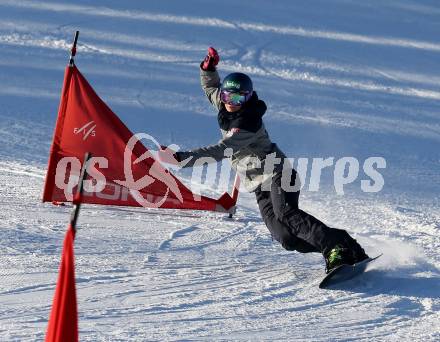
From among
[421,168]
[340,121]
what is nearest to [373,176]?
[421,168]

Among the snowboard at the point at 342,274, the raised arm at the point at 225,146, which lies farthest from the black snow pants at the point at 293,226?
the raised arm at the point at 225,146

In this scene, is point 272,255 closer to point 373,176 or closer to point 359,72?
point 373,176

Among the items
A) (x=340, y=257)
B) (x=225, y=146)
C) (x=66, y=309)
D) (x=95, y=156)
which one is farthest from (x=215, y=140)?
(x=66, y=309)

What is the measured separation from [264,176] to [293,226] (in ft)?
1.44

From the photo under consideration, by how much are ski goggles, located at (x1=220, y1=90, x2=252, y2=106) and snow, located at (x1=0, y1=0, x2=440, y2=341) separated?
1.11 meters

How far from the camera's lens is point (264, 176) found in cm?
664

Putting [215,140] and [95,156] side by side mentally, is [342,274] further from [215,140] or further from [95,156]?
[215,140]

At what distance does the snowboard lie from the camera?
6.08 metres

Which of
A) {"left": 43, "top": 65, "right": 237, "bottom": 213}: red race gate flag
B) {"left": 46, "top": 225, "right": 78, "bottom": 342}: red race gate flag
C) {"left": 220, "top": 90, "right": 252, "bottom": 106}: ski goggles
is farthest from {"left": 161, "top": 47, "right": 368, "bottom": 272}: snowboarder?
{"left": 46, "top": 225, "right": 78, "bottom": 342}: red race gate flag

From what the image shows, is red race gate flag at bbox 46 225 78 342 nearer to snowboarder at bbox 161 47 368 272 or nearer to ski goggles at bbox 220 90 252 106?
snowboarder at bbox 161 47 368 272

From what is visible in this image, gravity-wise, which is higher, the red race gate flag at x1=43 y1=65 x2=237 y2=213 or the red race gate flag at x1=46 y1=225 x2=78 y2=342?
the red race gate flag at x1=43 y1=65 x2=237 y2=213

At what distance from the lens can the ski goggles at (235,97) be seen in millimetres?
6531

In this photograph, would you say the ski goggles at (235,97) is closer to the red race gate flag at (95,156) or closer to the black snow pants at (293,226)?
the black snow pants at (293,226)

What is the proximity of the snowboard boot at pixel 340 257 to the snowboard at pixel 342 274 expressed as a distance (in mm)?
46
